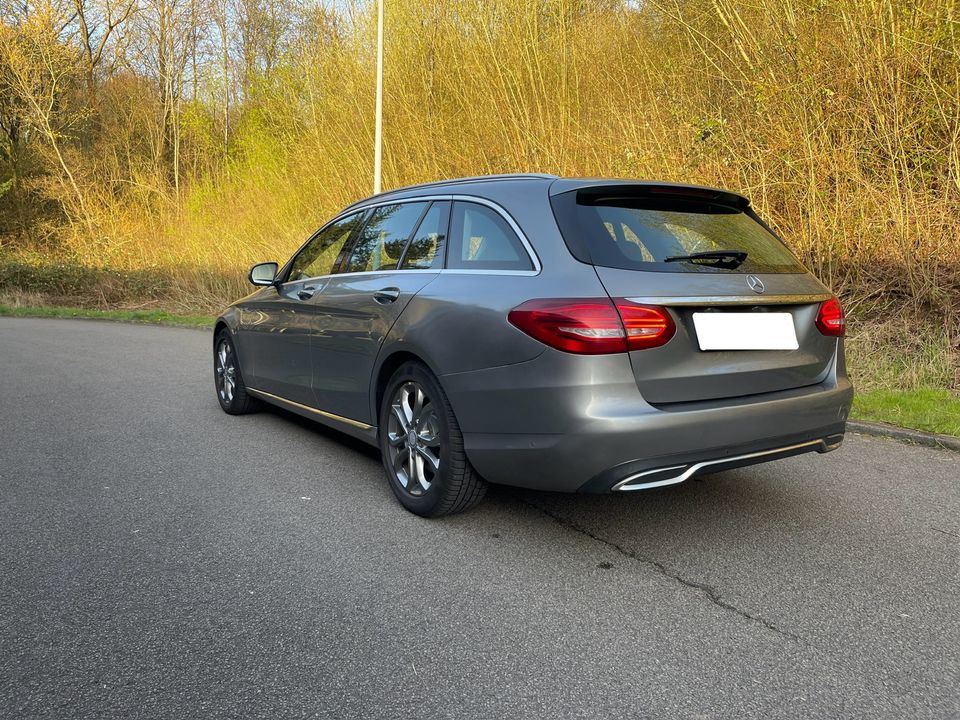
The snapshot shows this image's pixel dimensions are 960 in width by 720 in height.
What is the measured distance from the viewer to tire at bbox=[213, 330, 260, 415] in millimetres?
6125

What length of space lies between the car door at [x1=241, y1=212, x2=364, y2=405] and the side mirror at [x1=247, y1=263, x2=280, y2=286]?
85 mm

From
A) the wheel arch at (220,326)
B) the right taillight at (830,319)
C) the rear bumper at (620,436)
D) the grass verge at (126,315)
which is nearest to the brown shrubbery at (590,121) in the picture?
the grass verge at (126,315)

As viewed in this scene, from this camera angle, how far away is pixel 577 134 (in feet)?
37.8

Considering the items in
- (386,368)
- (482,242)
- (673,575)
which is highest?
(482,242)

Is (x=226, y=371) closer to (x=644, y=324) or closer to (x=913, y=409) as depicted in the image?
(x=644, y=324)

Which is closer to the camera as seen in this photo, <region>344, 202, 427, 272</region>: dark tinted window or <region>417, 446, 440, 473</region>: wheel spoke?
<region>417, 446, 440, 473</region>: wheel spoke

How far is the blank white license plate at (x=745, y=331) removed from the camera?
122 inches

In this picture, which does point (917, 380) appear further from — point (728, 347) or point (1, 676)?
point (1, 676)

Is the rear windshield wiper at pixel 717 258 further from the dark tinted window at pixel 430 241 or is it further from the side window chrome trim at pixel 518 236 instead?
the dark tinted window at pixel 430 241

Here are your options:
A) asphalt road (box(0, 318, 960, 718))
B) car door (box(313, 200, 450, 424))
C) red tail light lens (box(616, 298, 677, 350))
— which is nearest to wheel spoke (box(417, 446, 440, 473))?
asphalt road (box(0, 318, 960, 718))

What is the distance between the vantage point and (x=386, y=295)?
406 centimetres

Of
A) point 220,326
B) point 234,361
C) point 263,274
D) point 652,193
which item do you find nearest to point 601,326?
point 652,193

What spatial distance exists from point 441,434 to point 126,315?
53.3ft

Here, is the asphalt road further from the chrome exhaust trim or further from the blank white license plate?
the blank white license plate
